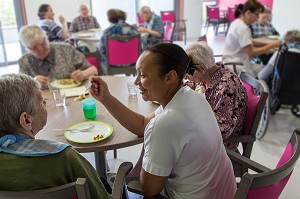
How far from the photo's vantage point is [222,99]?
1.56m


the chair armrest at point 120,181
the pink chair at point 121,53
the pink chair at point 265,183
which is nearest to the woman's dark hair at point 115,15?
the pink chair at point 121,53

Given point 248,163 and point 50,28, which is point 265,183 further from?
point 50,28

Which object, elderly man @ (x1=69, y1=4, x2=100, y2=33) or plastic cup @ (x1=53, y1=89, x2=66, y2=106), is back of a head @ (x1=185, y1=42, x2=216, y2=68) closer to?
plastic cup @ (x1=53, y1=89, x2=66, y2=106)

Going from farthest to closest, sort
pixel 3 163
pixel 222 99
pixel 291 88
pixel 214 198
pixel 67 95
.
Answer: pixel 291 88
pixel 67 95
pixel 222 99
pixel 214 198
pixel 3 163

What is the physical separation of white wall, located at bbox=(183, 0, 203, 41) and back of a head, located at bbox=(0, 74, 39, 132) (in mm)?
7676

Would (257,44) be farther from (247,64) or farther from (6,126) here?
(6,126)

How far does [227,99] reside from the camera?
1.56 metres

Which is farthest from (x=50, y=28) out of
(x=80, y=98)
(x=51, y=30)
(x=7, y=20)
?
(x=80, y=98)

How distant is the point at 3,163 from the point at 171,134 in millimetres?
537

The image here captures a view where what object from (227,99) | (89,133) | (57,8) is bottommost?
(89,133)

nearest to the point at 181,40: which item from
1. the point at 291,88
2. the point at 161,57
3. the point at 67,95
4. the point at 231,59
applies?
the point at 231,59

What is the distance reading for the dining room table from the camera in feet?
4.46

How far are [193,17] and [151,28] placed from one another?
3224 millimetres

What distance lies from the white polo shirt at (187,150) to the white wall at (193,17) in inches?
292
